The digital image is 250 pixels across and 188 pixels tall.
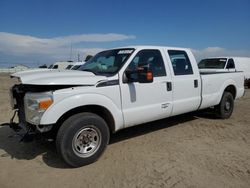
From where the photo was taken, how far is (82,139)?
12.5 ft

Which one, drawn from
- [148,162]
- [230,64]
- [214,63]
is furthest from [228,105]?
[230,64]

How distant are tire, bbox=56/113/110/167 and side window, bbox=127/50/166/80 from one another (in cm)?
136

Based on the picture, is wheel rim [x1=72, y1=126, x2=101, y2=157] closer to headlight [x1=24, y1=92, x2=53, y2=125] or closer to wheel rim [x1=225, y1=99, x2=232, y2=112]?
headlight [x1=24, y1=92, x2=53, y2=125]

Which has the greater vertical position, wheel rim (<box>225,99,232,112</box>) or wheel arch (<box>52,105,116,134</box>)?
wheel arch (<box>52,105,116,134</box>)

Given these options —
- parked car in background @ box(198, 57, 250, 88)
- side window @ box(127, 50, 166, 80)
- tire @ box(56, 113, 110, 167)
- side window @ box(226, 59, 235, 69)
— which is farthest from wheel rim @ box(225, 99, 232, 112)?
side window @ box(226, 59, 235, 69)

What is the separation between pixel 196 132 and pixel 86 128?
2882mm

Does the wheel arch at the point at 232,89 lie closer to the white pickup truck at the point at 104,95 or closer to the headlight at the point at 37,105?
the white pickup truck at the point at 104,95

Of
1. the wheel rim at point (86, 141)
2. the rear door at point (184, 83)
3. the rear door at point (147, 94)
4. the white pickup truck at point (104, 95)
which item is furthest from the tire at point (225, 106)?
the wheel rim at point (86, 141)

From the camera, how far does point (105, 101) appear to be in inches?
155

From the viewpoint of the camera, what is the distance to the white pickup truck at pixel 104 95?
3.54 metres

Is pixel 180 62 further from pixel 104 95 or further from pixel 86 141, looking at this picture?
pixel 86 141

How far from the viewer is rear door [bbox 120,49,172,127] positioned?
4.27 metres

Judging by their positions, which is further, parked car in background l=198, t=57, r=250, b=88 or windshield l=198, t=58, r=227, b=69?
windshield l=198, t=58, r=227, b=69

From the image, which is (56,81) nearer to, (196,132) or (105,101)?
(105,101)
